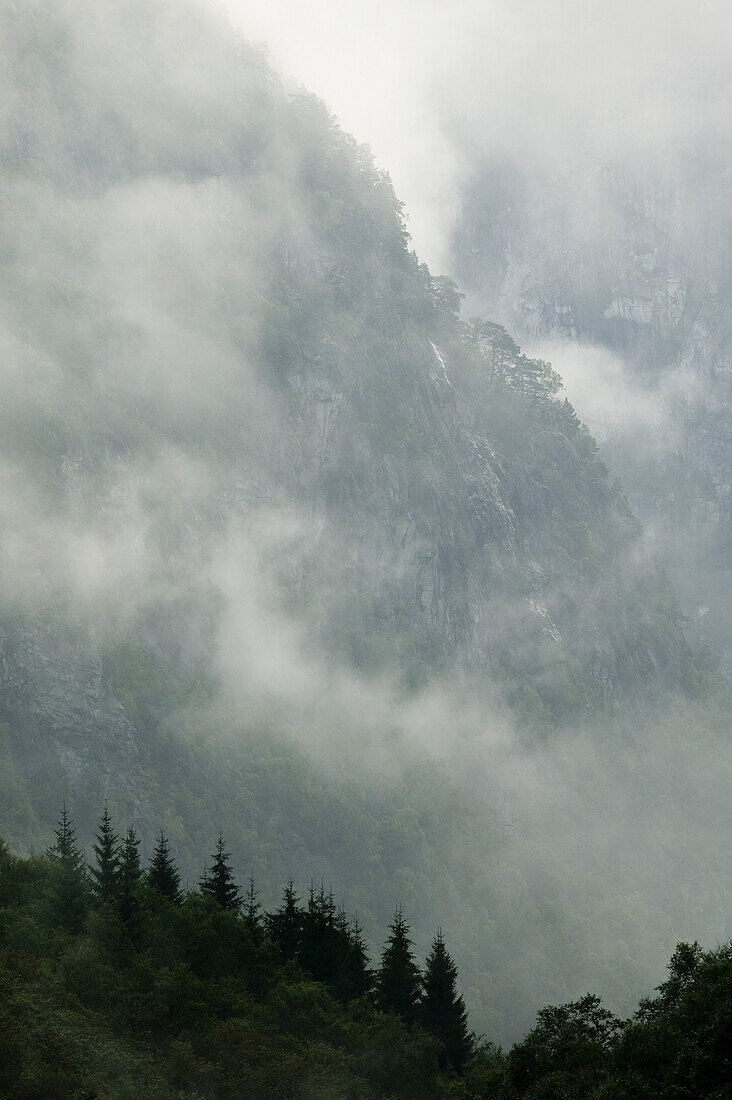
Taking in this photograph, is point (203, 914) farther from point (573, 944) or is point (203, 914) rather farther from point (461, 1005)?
point (573, 944)

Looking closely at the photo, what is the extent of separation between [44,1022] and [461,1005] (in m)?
29.9

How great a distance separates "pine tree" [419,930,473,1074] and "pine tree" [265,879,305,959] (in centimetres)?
957

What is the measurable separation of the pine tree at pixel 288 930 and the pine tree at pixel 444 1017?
957cm

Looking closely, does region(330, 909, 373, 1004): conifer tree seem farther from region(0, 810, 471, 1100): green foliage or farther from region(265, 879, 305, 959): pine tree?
region(265, 879, 305, 959): pine tree

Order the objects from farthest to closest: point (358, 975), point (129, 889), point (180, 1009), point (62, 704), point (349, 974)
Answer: point (62, 704)
point (358, 975)
point (349, 974)
point (129, 889)
point (180, 1009)

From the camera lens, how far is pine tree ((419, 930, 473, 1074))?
247ft

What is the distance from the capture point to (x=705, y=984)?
46.6 m

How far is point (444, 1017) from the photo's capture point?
7738 cm

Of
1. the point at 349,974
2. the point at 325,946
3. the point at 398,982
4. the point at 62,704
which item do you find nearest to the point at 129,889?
the point at 325,946

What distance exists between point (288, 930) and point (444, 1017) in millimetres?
13916

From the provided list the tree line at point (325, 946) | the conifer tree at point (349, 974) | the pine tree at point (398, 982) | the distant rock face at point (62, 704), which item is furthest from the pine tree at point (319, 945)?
the distant rock face at point (62, 704)

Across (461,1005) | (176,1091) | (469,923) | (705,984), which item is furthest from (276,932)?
(469,923)

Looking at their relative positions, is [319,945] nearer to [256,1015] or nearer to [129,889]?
[129,889]

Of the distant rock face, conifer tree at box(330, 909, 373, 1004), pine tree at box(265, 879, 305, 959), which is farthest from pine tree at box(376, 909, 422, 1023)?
the distant rock face
